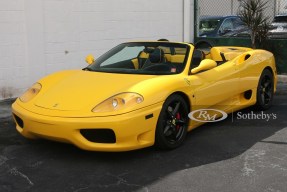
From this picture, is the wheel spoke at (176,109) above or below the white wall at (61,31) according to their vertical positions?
below

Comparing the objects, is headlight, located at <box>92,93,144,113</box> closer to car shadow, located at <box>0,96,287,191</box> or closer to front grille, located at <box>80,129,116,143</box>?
front grille, located at <box>80,129,116,143</box>

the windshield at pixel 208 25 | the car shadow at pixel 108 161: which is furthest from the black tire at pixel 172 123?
the windshield at pixel 208 25

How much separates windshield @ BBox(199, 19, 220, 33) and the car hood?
7.34 m

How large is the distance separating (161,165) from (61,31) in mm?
4939

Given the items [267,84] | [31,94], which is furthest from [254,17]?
[31,94]

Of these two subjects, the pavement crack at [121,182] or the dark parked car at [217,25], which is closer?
the pavement crack at [121,182]

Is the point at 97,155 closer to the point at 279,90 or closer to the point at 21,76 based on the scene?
the point at 21,76

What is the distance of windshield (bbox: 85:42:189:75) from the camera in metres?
5.34

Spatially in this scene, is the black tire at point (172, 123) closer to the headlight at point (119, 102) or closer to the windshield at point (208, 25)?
the headlight at point (119, 102)

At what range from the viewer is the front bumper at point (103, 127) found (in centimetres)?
428

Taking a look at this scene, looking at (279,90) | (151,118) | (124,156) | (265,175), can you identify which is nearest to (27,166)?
(124,156)

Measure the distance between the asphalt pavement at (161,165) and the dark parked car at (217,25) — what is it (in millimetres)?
6709

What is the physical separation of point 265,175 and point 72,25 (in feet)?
18.7

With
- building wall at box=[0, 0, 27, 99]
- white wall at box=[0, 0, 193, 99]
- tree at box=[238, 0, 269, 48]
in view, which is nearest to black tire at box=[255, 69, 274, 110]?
tree at box=[238, 0, 269, 48]
